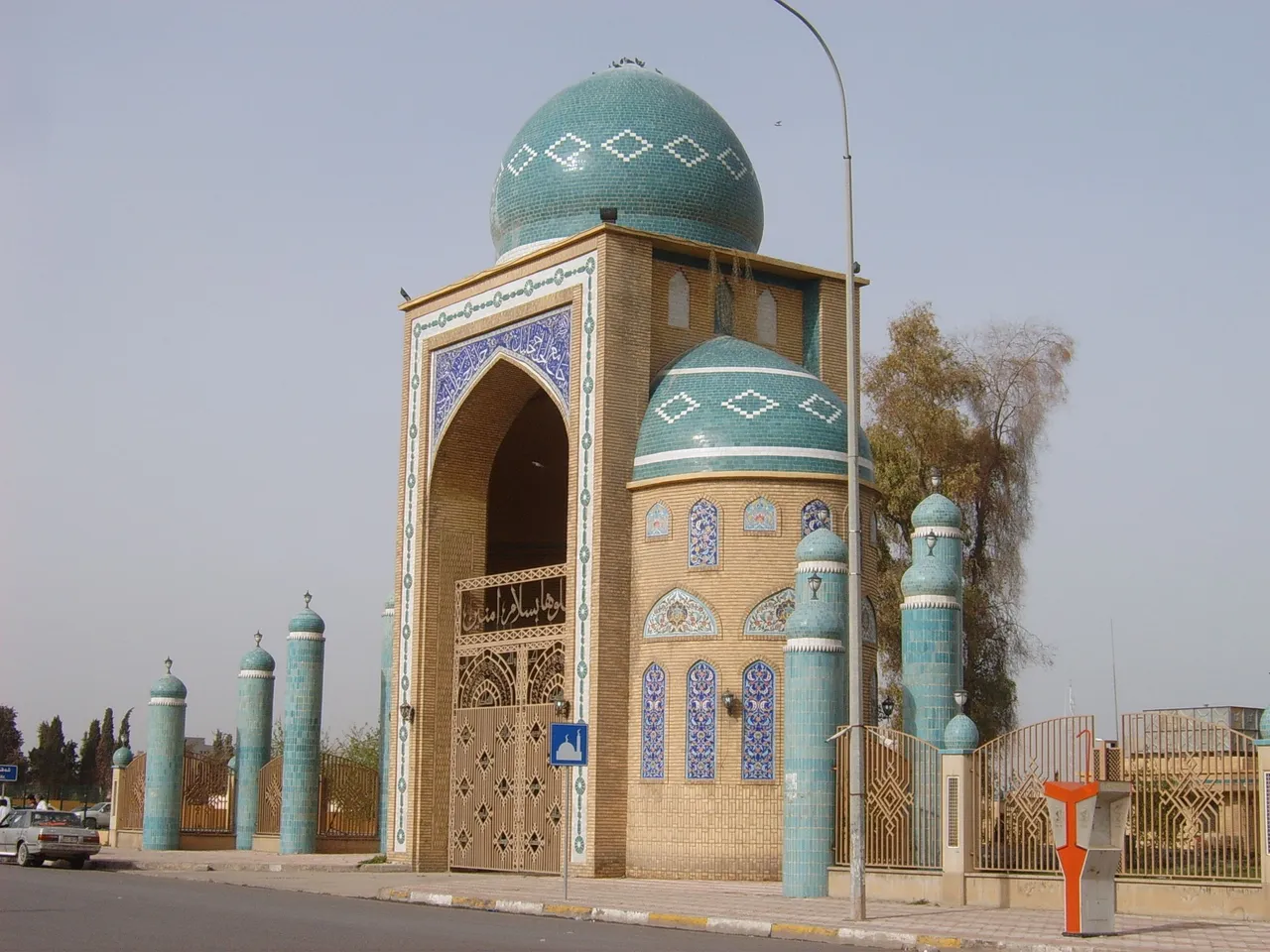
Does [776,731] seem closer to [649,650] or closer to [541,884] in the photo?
[649,650]

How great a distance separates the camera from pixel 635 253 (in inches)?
894

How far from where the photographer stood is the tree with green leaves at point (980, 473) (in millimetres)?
31469

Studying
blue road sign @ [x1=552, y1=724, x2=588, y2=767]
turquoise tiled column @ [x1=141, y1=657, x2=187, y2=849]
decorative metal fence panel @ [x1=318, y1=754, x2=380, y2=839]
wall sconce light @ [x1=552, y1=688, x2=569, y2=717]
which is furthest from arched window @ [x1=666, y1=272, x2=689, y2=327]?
turquoise tiled column @ [x1=141, y1=657, x2=187, y2=849]

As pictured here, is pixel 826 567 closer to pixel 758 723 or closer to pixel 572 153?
pixel 758 723

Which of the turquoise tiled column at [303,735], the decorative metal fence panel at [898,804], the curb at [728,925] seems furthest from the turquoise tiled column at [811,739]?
the turquoise tiled column at [303,735]

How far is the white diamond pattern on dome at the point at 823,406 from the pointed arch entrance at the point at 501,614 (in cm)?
343

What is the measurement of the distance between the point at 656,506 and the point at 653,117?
620 cm

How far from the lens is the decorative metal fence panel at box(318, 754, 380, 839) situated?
1147 inches

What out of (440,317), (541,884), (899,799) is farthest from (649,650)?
(440,317)

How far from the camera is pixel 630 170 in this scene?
2420 centimetres

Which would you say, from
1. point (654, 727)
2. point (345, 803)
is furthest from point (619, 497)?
point (345, 803)

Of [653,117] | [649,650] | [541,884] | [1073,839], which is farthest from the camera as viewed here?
[653,117]

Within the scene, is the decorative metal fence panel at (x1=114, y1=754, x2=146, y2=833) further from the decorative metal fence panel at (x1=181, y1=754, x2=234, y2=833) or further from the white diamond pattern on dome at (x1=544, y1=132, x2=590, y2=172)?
the white diamond pattern on dome at (x1=544, y1=132, x2=590, y2=172)

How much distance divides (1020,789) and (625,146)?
38.1ft
